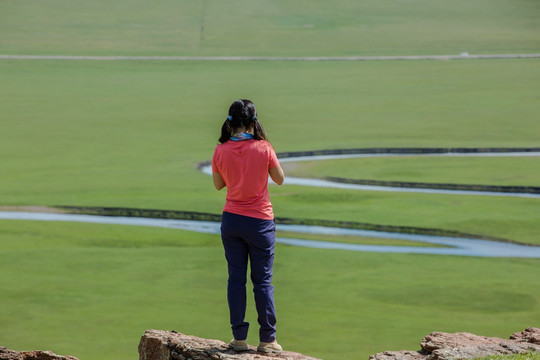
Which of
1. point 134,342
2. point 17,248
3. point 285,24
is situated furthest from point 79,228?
point 285,24

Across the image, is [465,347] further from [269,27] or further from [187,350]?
[269,27]

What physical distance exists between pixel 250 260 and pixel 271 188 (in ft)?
49.0

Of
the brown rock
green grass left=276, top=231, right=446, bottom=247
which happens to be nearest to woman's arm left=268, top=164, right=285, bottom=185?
the brown rock

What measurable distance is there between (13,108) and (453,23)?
44.0 metres

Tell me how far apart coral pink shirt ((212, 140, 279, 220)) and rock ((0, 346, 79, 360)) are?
6.69ft

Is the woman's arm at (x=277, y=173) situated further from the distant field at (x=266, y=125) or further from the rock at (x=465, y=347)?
the distant field at (x=266, y=125)

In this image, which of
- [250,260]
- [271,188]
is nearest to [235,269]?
[250,260]

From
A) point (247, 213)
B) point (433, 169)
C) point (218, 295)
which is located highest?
point (433, 169)

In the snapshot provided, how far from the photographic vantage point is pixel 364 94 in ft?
127

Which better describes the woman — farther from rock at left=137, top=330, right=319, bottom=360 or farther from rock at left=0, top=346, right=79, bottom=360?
rock at left=0, top=346, right=79, bottom=360

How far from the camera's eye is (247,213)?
6215mm

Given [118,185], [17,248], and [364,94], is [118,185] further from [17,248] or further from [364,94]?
[364,94]

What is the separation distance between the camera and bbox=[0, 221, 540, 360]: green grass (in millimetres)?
11008

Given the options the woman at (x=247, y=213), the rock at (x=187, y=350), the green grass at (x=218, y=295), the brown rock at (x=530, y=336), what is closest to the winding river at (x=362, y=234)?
the green grass at (x=218, y=295)
